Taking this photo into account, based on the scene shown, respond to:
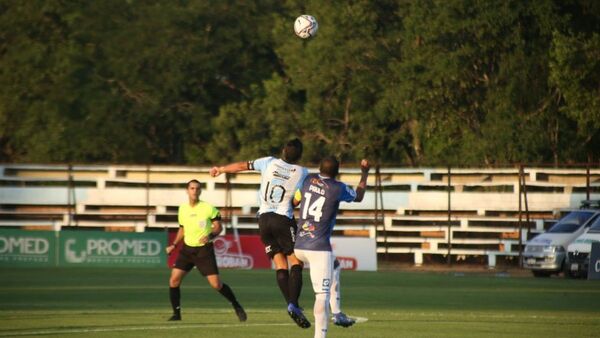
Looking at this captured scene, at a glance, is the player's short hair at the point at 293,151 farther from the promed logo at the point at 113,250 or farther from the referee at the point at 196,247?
the promed logo at the point at 113,250

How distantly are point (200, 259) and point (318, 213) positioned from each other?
4.73 meters

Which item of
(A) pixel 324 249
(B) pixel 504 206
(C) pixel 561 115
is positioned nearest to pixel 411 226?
(B) pixel 504 206

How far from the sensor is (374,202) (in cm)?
4675

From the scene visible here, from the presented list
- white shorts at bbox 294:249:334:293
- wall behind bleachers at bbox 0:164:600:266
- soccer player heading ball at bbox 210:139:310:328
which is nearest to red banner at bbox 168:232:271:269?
wall behind bleachers at bbox 0:164:600:266

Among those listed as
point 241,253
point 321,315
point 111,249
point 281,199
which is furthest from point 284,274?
point 111,249

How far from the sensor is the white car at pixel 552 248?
35156 millimetres

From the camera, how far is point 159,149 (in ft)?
195

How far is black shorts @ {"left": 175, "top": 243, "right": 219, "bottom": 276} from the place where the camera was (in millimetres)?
18797

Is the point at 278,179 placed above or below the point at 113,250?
above

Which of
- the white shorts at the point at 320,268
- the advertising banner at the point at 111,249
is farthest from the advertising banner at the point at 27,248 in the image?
the white shorts at the point at 320,268

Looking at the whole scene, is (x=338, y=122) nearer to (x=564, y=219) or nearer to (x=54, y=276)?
(x=564, y=219)

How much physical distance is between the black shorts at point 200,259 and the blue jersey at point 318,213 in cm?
444

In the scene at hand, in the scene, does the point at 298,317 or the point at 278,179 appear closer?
the point at 298,317

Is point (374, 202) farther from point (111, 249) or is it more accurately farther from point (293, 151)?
point (293, 151)
